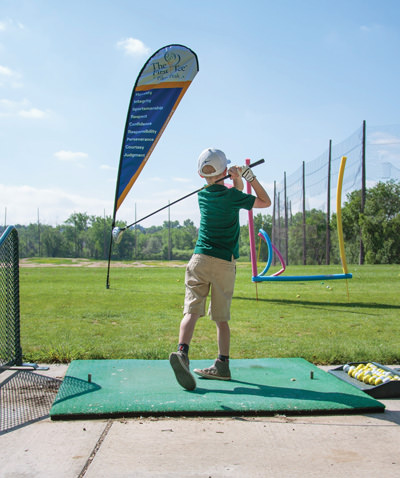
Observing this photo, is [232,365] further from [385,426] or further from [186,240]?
[186,240]

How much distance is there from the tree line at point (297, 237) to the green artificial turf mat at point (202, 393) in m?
16.4

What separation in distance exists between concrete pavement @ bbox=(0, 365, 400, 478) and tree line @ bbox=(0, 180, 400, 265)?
57.3 feet

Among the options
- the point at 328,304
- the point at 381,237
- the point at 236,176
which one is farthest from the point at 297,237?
the point at 236,176

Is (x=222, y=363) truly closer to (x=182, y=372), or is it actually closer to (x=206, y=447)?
(x=182, y=372)

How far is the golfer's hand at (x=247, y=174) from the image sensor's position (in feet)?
12.6

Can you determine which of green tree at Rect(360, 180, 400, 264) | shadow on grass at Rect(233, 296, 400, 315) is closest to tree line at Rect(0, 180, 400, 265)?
green tree at Rect(360, 180, 400, 264)

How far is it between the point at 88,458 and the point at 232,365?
2.07 meters

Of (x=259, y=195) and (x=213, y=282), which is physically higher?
(x=259, y=195)

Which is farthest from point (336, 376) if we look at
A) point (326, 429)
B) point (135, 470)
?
point (135, 470)

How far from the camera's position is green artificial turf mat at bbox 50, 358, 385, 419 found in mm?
3018

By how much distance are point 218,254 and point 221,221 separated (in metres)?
0.26

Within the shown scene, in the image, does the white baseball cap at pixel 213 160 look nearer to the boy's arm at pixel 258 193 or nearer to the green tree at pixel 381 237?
the boy's arm at pixel 258 193

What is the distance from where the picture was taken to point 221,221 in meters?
3.81

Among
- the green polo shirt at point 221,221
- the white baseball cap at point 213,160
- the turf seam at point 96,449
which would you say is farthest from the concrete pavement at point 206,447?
the white baseball cap at point 213,160
